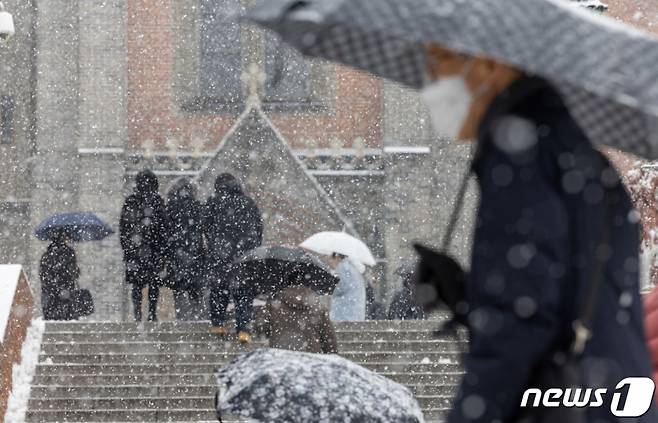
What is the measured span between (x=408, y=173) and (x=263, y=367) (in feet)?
72.8

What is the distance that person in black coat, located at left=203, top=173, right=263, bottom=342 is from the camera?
13.3 m

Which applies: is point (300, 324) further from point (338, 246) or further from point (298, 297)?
point (338, 246)

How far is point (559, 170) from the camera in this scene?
9.97 feet

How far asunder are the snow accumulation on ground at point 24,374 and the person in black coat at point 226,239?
5.31 feet

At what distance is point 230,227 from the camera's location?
45.0 ft

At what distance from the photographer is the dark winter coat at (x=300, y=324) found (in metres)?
10.2

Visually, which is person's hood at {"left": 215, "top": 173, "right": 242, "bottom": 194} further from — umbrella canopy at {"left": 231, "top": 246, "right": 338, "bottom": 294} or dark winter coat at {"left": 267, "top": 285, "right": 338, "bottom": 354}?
dark winter coat at {"left": 267, "top": 285, "right": 338, "bottom": 354}

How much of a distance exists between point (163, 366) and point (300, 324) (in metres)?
2.85

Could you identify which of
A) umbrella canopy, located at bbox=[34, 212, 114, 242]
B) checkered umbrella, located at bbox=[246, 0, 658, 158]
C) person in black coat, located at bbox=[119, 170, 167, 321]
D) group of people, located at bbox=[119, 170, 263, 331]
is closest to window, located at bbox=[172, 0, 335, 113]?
umbrella canopy, located at bbox=[34, 212, 114, 242]

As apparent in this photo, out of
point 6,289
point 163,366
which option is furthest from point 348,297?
point 6,289

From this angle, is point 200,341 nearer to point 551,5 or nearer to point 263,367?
point 263,367

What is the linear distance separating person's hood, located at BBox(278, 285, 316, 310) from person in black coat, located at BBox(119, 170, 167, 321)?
3.60 metres

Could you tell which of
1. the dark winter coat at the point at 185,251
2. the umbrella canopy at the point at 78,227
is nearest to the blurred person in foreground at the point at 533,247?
the dark winter coat at the point at 185,251

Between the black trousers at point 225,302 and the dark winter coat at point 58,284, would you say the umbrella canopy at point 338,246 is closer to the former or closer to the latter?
the black trousers at point 225,302
